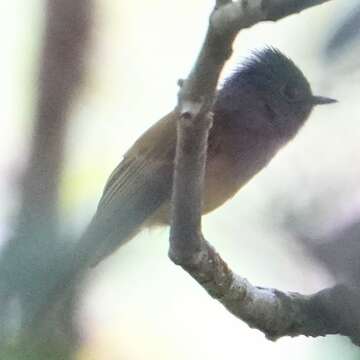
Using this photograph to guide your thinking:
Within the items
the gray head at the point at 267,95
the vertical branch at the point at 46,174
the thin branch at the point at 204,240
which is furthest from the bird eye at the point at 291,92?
the vertical branch at the point at 46,174

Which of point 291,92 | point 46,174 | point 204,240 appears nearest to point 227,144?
point 291,92

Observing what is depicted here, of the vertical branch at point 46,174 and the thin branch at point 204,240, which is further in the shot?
the thin branch at point 204,240

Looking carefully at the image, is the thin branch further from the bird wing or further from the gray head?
the gray head

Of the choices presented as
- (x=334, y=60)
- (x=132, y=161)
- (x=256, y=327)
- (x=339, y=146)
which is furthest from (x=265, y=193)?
(x=132, y=161)

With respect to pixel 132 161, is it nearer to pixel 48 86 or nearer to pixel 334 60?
pixel 48 86

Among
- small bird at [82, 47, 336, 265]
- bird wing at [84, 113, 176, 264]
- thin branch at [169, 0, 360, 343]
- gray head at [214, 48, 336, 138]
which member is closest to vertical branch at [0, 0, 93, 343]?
thin branch at [169, 0, 360, 343]

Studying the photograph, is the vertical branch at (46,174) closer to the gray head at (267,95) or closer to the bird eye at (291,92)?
the gray head at (267,95)

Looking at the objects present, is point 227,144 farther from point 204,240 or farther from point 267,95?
point 204,240
